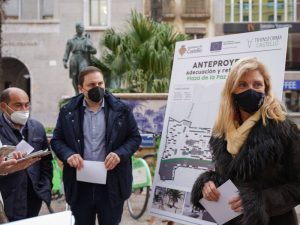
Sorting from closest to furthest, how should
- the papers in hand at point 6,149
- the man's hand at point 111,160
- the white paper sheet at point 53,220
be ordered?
1. the white paper sheet at point 53,220
2. the papers in hand at point 6,149
3. the man's hand at point 111,160

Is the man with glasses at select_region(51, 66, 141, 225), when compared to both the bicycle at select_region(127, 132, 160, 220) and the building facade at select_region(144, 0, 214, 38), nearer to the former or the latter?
the bicycle at select_region(127, 132, 160, 220)

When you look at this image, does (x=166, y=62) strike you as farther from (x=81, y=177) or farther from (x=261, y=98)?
(x=261, y=98)

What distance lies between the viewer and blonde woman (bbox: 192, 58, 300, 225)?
2.64 meters

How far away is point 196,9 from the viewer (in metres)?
31.0

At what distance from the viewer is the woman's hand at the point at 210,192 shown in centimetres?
292

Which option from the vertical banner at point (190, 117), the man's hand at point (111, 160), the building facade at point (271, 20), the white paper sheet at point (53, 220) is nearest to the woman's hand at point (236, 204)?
the white paper sheet at point (53, 220)

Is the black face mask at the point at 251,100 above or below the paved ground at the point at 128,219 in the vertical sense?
above

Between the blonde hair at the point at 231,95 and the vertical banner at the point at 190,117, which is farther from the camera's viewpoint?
the vertical banner at the point at 190,117

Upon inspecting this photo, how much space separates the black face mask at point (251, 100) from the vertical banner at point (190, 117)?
136 cm

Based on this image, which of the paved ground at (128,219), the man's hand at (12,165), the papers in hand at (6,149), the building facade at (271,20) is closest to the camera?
the papers in hand at (6,149)

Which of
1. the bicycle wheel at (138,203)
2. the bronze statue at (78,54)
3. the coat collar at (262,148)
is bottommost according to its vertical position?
the bicycle wheel at (138,203)

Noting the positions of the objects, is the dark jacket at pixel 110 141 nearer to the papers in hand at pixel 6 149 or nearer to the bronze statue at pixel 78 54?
the papers in hand at pixel 6 149

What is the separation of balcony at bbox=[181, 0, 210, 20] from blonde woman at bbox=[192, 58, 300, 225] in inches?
1121

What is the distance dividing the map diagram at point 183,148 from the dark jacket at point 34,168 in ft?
3.42
